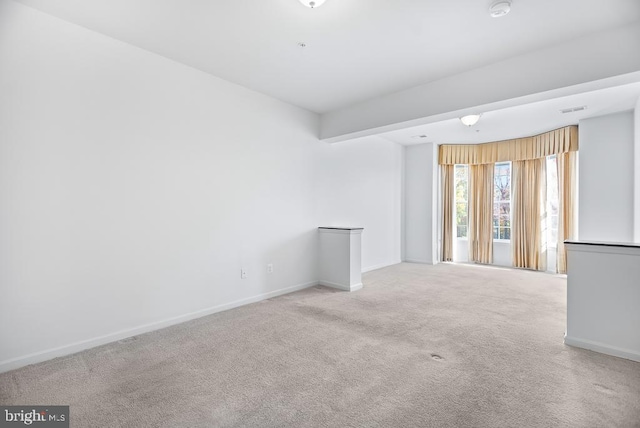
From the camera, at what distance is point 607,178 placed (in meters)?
4.82

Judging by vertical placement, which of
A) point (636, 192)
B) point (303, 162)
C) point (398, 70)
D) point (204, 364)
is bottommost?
point (204, 364)

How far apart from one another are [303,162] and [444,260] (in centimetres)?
461

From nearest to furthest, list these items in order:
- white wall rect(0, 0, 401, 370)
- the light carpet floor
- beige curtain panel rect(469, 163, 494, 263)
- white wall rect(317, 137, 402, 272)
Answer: the light carpet floor → white wall rect(0, 0, 401, 370) → white wall rect(317, 137, 402, 272) → beige curtain panel rect(469, 163, 494, 263)

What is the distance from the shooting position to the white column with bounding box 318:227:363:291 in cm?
455

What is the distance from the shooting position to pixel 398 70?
334cm

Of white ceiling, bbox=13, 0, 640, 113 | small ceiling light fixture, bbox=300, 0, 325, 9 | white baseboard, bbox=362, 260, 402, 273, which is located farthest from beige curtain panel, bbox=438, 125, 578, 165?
small ceiling light fixture, bbox=300, 0, 325, 9

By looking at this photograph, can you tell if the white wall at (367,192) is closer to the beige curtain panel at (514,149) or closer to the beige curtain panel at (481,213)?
the beige curtain panel at (514,149)

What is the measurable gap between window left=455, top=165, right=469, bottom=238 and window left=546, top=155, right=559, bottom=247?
158 centimetres

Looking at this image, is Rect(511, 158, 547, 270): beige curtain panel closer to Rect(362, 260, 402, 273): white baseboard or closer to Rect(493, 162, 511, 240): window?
Rect(493, 162, 511, 240): window

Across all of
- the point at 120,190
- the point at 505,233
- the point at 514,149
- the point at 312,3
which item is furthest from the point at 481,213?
the point at 120,190

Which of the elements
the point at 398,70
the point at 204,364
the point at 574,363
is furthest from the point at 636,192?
the point at 204,364

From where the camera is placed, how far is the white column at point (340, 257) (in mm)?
4551

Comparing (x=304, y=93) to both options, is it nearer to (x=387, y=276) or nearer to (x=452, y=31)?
(x=452, y=31)

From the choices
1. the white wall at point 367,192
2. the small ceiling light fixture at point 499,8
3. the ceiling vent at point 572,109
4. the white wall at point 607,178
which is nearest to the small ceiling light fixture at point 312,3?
the small ceiling light fixture at point 499,8
